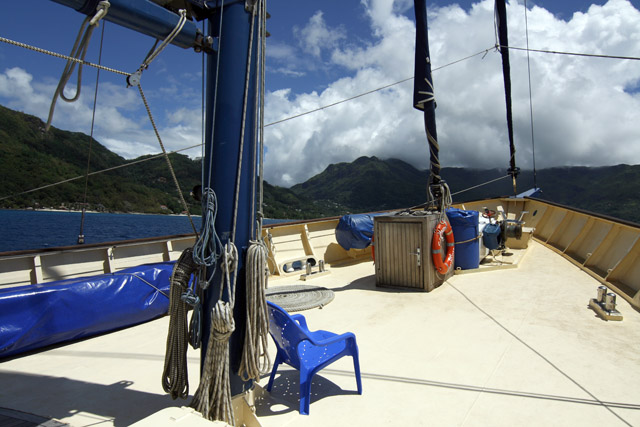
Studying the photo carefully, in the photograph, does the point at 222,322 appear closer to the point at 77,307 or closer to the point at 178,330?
the point at 178,330

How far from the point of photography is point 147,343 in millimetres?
3646

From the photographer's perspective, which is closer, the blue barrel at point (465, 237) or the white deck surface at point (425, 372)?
the white deck surface at point (425, 372)

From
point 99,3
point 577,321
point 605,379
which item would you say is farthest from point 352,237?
point 99,3

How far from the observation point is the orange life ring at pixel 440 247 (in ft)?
17.7

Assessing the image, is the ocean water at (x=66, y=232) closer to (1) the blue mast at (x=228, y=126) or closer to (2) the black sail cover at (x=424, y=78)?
(1) the blue mast at (x=228, y=126)

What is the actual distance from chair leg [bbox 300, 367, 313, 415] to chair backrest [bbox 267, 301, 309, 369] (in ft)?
0.33

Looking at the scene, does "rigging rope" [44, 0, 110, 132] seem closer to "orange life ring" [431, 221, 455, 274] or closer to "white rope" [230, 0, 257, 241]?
"white rope" [230, 0, 257, 241]

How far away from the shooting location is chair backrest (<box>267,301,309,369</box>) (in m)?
2.28

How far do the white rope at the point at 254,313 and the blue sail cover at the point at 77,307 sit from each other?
264 cm

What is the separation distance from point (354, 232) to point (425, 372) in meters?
4.30

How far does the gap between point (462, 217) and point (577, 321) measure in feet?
8.37

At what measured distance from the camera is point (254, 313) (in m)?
1.99

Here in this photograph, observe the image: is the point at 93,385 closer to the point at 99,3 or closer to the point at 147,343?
the point at 147,343

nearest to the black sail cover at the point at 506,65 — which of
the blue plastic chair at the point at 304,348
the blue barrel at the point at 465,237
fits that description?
the blue barrel at the point at 465,237
